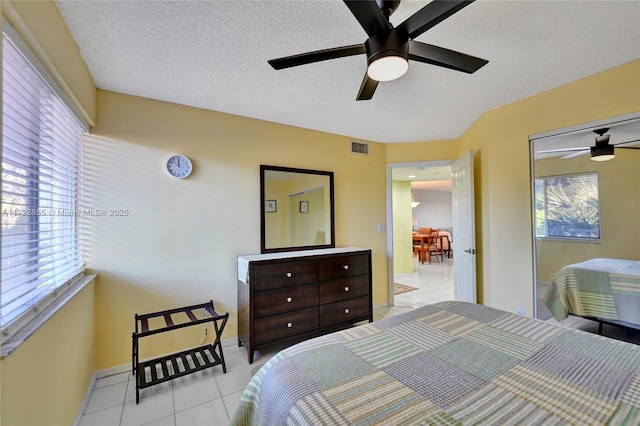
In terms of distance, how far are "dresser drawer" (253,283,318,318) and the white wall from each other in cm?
754

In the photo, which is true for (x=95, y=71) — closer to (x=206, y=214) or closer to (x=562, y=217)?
(x=206, y=214)

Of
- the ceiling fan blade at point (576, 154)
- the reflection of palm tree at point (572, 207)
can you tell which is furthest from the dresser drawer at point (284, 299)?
the ceiling fan blade at point (576, 154)

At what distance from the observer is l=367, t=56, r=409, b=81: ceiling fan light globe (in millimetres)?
1288

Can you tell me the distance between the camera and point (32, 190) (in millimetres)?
1370

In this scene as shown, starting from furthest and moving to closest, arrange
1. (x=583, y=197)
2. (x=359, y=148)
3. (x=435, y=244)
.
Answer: (x=435, y=244), (x=359, y=148), (x=583, y=197)

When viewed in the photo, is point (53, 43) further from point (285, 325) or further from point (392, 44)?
point (285, 325)

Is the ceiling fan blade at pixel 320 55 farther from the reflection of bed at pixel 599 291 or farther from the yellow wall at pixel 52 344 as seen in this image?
the reflection of bed at pixel 599 291

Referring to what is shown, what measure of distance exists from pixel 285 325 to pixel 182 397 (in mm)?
911

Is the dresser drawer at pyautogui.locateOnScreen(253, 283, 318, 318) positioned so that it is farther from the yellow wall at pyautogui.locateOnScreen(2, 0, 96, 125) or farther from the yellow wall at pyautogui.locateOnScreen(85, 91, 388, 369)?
the yellow wall at pyautogui.locateOnScreen(2, 0, 96, 125)

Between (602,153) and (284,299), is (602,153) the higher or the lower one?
the higher one

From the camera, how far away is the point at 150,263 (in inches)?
92.3

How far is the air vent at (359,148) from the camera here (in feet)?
11.6

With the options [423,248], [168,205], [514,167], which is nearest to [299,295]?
[168,205]

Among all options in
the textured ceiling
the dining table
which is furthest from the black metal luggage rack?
the dining table
